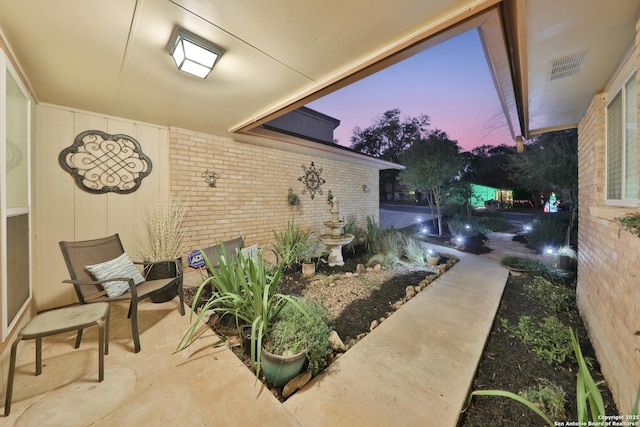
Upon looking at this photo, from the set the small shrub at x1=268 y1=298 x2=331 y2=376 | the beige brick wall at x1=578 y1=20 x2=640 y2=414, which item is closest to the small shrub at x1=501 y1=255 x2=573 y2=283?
the beige brick wall at x1=578 y1=20 x2=640 y2=414

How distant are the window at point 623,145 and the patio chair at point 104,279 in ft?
14.2

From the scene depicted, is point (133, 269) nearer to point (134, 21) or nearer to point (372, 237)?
point (134, 21)

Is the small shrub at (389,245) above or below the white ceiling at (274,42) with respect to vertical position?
below

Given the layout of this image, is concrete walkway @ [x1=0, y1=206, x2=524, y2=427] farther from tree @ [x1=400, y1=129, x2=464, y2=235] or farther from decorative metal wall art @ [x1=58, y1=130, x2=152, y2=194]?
tree @ [x1=400, y1=129, x2=464, y2=235]

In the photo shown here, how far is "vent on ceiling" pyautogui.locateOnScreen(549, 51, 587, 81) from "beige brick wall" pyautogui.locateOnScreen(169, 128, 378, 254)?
4.18 metres

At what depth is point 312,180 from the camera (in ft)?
18.5

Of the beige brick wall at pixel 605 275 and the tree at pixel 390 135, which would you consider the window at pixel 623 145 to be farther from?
the tree at pixel 390 135

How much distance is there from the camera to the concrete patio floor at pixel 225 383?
1394 millimetres

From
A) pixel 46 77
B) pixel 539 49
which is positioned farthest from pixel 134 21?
pixel 539 49

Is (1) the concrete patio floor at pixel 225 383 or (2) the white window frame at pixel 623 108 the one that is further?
(2) the white window frame at pixel 623 108

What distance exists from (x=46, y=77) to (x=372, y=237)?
18.3ft

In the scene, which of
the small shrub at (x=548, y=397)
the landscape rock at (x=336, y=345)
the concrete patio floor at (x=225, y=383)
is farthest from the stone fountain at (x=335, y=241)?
the small shrub at (x=548, y=397)

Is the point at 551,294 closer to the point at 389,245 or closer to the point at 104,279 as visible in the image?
the point at 389,245

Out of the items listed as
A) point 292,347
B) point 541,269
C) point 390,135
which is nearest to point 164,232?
point 292,347
